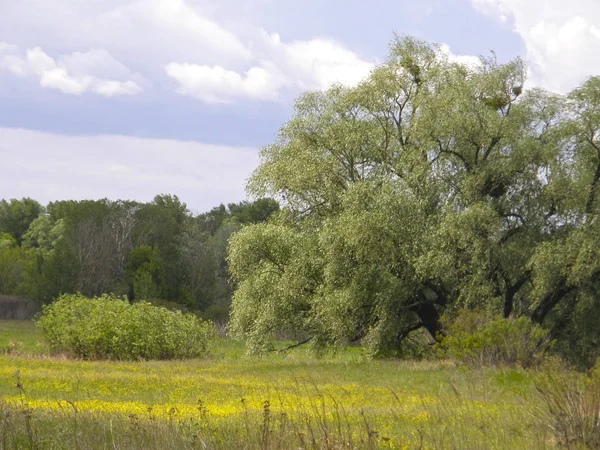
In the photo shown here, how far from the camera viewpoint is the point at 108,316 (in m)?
31.9

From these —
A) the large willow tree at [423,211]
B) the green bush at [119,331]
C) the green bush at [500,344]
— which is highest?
the large willow tree at [423,211]

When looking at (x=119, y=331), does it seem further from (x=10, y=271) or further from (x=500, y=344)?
(x=10, y=271)

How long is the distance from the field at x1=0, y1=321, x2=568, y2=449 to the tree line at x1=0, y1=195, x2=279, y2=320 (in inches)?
1369

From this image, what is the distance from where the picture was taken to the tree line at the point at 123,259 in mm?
68312

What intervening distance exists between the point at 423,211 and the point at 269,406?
1722 cm

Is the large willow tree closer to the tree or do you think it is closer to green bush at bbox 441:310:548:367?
green bush at bbox 441:310:548:367

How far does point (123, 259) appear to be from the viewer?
254ft

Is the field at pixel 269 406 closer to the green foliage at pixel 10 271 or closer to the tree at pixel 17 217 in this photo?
the green foliage at pixel 10 271

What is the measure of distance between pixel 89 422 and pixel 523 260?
21.7 m

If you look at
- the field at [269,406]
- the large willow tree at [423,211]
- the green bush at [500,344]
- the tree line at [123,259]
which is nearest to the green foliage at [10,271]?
the tree line at [123,259]

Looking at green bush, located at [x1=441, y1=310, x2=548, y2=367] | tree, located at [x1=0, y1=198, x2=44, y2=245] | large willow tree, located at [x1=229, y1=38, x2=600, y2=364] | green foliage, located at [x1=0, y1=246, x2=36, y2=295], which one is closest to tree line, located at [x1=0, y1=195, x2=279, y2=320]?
green foliage, located at [x1=0, y1=246, x2=36, y2=295]

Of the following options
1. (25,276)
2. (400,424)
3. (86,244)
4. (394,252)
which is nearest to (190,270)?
(86,244)

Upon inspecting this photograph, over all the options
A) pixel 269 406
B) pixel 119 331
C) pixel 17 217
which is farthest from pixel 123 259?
pixel 269 406

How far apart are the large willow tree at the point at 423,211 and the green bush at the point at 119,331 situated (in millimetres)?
2587
